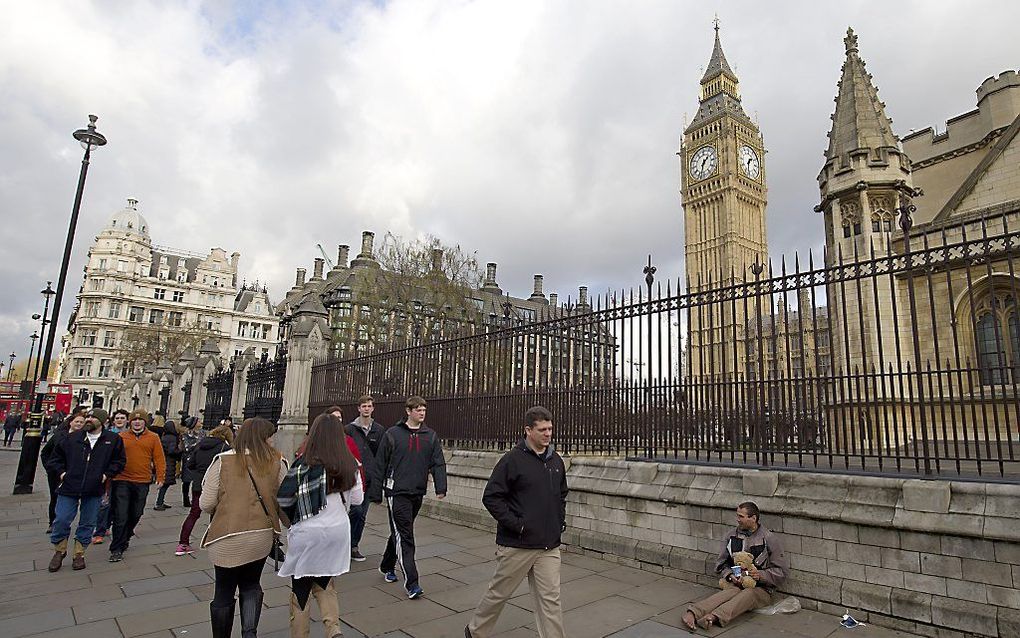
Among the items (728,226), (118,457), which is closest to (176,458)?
(118,457)

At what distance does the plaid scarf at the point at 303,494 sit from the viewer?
12.1ft

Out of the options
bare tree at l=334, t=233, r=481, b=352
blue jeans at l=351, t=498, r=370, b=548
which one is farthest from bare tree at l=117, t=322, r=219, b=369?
blue jeans at l=351, t=498, r=370, b=548

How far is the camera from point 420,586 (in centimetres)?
564

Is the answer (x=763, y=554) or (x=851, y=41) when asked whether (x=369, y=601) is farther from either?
(x=851, y=41)

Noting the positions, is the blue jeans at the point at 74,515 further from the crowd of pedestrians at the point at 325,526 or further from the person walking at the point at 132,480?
the crowd of pedestrians at the point at 325,526

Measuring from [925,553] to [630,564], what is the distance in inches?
117

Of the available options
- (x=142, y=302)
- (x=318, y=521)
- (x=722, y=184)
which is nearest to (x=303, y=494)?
(x=318, y=521)

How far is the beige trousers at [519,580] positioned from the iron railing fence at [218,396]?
681 inches

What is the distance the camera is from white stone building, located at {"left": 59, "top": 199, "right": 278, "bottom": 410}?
62.1m

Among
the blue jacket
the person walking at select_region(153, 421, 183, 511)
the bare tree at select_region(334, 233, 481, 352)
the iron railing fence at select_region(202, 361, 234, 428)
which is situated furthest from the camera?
the bare tree at select_region(334, 233, 481, 352)

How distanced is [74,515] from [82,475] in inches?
19.0

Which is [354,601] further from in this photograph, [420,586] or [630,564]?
[630,564]

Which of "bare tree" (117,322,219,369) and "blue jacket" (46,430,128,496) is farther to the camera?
"bare tree" (117,322,219,369)

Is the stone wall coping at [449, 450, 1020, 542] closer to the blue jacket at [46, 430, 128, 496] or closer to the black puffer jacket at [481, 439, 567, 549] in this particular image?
the black puffer jacket at [481, 439, 567, 549]
